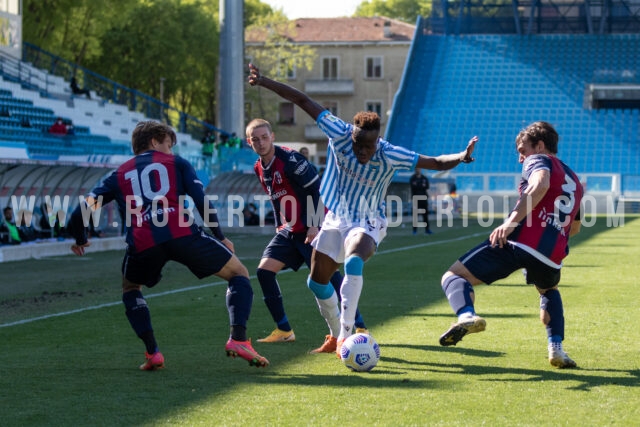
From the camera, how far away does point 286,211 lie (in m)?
9.26

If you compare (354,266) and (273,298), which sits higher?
(354,266)

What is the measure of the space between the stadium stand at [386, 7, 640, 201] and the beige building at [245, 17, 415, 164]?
898 inches

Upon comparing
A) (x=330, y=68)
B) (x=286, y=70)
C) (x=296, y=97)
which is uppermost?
(x=330, y=68)

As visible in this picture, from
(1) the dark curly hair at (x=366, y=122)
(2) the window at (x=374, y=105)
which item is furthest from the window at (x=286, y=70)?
(1) the dark curly hair at (x=366, y=122)

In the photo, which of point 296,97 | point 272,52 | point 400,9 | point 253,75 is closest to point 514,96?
point 272,52

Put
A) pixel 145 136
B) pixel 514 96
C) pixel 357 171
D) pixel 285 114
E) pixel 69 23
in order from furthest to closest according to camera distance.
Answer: pixel 285 114, pixel 514 96, pixel 69 23, pixel 357 171, pixel 145 136

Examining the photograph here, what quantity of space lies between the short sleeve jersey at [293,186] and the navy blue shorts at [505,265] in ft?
5.83

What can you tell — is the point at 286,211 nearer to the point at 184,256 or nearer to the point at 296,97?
the point at 296,97

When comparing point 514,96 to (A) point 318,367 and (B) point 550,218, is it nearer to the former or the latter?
(B) point 550,218

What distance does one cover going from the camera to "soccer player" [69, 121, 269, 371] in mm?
7477

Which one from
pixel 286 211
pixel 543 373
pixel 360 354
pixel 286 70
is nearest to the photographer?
pixel 543 373

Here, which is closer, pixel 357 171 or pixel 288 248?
pixel 357 171

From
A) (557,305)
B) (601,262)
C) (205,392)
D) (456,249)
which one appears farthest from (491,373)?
(456,249)

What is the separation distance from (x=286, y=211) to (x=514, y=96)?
46.8 meters
